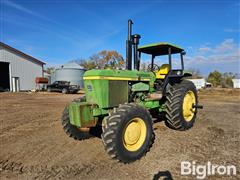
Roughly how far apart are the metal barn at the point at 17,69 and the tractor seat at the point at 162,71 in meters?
24.9

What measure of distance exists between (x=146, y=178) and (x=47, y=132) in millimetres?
3484

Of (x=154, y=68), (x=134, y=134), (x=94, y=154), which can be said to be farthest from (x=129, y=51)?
(x=94, y=154)

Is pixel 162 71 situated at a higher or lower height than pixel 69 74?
lower

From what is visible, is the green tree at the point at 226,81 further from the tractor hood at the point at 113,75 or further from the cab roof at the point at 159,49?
the tractor hood at the point at 113,75

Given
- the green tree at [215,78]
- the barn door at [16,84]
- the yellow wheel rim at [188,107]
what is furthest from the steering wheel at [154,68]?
the green tree at [215,78]

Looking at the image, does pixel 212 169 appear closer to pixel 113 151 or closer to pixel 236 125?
pixel 113 151

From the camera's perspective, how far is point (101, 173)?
3477 mm

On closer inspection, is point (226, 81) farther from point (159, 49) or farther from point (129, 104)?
point (129, 104)

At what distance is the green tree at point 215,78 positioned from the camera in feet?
164

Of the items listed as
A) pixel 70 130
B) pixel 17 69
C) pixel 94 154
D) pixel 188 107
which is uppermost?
pixel 17 69

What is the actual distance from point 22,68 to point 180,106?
89.2ft

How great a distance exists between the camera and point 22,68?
2828cm

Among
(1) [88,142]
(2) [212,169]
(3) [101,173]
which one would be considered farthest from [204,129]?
(3) [101,173]

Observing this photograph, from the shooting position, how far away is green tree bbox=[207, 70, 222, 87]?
49969 millimetres
